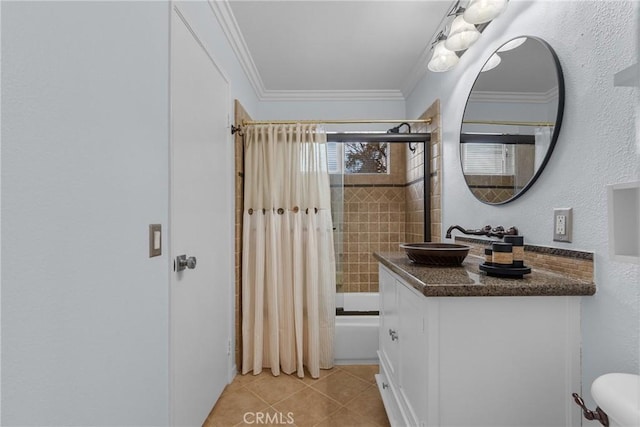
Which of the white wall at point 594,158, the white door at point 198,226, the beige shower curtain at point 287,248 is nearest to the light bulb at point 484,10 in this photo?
the white wall at point 594,158

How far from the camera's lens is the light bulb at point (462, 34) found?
152cm

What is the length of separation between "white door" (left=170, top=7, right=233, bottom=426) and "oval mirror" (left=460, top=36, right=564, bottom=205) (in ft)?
4.98

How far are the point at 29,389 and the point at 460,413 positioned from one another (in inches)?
45.3

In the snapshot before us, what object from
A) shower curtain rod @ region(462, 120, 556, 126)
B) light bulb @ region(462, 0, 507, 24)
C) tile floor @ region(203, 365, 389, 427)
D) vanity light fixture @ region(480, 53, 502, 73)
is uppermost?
light bulb @ region(462, 0, 507, 24)

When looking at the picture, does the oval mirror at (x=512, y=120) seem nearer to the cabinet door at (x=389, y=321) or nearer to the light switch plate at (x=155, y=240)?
the cabinet door at (x=389, y=321)

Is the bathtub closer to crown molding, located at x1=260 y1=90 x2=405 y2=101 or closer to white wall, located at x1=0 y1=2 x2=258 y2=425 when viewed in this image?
white wall, located at x1=0 y1=2 x2=258 y2=425

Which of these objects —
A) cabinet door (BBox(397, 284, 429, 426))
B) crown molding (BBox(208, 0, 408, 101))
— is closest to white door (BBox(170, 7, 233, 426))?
crown molding (BBox(208, 0, 408, 101))

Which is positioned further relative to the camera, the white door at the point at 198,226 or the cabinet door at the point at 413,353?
the white door at the point at 198,226

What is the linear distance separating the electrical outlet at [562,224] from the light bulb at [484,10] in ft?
2.98

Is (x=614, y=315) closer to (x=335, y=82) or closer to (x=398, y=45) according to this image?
(x=398, y=45)

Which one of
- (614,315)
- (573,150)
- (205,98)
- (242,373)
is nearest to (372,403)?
(242,373)

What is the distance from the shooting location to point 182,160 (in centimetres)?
135

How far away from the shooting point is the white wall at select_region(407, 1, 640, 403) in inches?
33.3

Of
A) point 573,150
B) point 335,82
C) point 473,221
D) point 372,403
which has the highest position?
point 335,82
